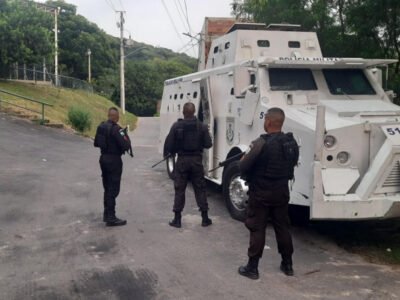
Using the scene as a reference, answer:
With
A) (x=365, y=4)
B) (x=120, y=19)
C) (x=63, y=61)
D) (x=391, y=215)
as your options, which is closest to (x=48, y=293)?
(x=391, y=215)

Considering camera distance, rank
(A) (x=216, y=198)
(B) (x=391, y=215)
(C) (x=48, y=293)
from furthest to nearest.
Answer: (A) (x=216, y=198), (B) (x=391, y=215), (C) (x=48, y=293)

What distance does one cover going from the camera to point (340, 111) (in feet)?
22.3

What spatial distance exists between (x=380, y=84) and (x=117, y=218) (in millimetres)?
4605

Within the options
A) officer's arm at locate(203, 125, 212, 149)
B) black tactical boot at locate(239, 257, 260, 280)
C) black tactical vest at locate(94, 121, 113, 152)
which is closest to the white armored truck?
officer's arm at locate(203, 125, 212, 149)

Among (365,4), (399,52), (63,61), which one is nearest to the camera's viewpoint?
(365,4)

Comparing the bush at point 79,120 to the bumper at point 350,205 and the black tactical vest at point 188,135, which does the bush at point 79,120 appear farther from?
the bumper at point 350,205

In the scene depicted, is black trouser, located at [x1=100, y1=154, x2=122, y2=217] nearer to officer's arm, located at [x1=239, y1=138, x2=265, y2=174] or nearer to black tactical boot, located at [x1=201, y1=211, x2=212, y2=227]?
black tactical boot, located at [x1=201, y1=211, x2=212, y2=227]

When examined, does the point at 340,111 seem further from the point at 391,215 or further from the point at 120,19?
the point at 120,19

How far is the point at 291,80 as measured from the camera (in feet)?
25.5

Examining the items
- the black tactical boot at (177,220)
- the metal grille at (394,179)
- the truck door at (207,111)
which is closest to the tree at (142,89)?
the truck door at (207,111)

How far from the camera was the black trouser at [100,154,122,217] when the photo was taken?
7.46 metres

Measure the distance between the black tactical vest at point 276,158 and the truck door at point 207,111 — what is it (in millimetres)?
3700

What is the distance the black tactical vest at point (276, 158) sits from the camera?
205 inches

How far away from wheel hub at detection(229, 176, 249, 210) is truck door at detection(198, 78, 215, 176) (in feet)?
4.53
